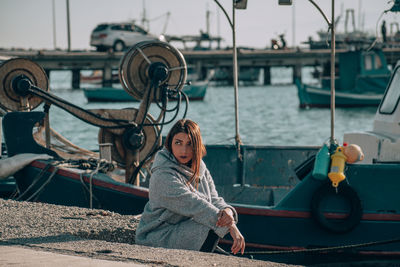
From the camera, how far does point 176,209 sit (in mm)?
4680

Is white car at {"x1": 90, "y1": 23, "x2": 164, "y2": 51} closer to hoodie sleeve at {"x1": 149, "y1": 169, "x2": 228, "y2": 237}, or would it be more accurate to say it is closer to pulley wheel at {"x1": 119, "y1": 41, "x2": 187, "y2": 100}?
pulley wheel at {"x1": 119, "y1": 41, "x2": 187, "y2": 100}

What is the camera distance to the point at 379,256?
697cm

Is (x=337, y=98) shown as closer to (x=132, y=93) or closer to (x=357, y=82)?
(x=357, y=82)

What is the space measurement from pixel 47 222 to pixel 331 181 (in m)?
2.84

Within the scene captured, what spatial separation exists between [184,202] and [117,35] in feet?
159

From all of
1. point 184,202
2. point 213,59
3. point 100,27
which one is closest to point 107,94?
point 100,27

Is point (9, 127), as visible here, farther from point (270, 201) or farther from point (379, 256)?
point (379, 256)

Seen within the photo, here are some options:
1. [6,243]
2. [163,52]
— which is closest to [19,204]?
[6,243]

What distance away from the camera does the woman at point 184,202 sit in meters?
4.61

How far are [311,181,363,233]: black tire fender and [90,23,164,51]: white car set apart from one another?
45.4 m

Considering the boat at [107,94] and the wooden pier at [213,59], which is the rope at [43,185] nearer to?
the boat at [107,94]

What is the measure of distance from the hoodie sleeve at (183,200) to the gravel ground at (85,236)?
24cm

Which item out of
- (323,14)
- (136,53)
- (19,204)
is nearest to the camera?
(19,204)

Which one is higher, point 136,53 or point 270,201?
point 136,53
